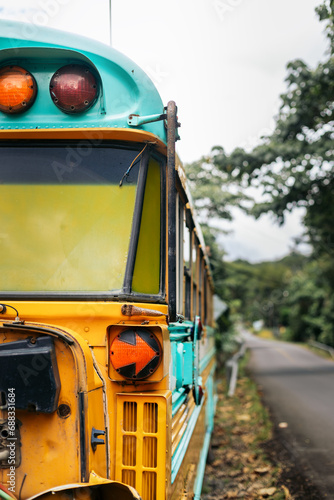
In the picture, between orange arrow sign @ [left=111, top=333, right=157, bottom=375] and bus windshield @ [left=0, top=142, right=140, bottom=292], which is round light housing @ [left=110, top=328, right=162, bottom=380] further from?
bus windshield @ [left=0, top=142, right=140, bottom=292]

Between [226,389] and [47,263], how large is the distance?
454 inches

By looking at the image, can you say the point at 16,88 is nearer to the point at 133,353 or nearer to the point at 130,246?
the point at 130,246

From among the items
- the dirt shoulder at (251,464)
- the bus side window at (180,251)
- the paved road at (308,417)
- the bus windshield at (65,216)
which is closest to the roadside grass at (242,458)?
the dirt shoulder at (251,464)

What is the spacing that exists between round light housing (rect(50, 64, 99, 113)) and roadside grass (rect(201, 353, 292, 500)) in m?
4.25

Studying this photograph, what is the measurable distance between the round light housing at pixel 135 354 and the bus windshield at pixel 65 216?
0.97ft

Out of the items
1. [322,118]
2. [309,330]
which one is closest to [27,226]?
[322,118]

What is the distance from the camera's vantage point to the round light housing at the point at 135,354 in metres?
1.99

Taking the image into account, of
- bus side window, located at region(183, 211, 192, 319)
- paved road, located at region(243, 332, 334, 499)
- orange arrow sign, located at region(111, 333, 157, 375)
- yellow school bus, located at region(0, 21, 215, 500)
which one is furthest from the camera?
paved road, located at region(243, 332, 334, 499)

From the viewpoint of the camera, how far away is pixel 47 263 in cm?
227

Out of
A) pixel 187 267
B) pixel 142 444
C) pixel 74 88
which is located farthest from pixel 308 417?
pixel 74 88

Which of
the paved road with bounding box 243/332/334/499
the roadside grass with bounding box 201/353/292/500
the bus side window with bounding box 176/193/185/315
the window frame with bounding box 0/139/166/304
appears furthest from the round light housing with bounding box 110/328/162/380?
the paved road with bounding box 243/332/334/499

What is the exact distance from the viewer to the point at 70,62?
2270 mm

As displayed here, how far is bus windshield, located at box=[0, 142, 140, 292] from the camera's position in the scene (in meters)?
2.25

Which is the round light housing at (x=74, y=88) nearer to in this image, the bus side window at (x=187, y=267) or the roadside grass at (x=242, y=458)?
the bus side window at (x=187, y=267)
